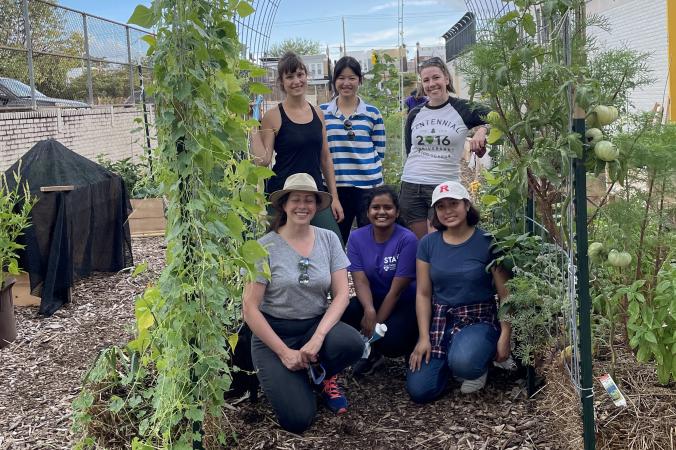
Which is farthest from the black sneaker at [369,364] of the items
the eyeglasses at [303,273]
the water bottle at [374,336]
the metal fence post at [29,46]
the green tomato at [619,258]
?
the metal fence post at [29,46]

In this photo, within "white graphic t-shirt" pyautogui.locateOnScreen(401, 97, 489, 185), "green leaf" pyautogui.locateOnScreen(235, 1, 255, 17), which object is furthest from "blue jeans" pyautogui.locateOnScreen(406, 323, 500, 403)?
"green leaf" pyautogui.locateOnScreen(235, 1, 255, 17)

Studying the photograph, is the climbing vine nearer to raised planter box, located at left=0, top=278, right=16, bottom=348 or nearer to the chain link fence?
raised planter box, located at left=0, top=278, right=16, bottom=348

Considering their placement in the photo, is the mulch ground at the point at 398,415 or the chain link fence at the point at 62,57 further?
the chain link fence at the point at 62,57

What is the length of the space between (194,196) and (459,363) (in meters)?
1.57

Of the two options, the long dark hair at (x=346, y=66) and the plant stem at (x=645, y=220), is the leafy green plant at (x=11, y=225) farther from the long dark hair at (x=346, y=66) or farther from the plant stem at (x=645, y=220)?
the plant stem at (x=645, y=220)

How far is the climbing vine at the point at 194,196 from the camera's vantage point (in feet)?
7.76

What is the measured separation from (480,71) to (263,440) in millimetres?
1834

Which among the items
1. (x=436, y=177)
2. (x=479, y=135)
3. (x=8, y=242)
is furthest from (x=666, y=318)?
(x=8, y=242)

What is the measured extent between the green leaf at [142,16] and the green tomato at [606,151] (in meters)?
1.53

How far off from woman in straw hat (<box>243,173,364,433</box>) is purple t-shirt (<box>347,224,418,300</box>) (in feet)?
1.40

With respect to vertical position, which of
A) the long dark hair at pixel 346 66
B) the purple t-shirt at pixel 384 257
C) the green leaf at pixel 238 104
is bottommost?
the purple t-shirt at pixel 384 257

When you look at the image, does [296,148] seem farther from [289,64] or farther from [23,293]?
[23,293]

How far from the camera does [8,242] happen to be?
4.92 metres

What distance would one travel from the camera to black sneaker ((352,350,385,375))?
12.5 ft
